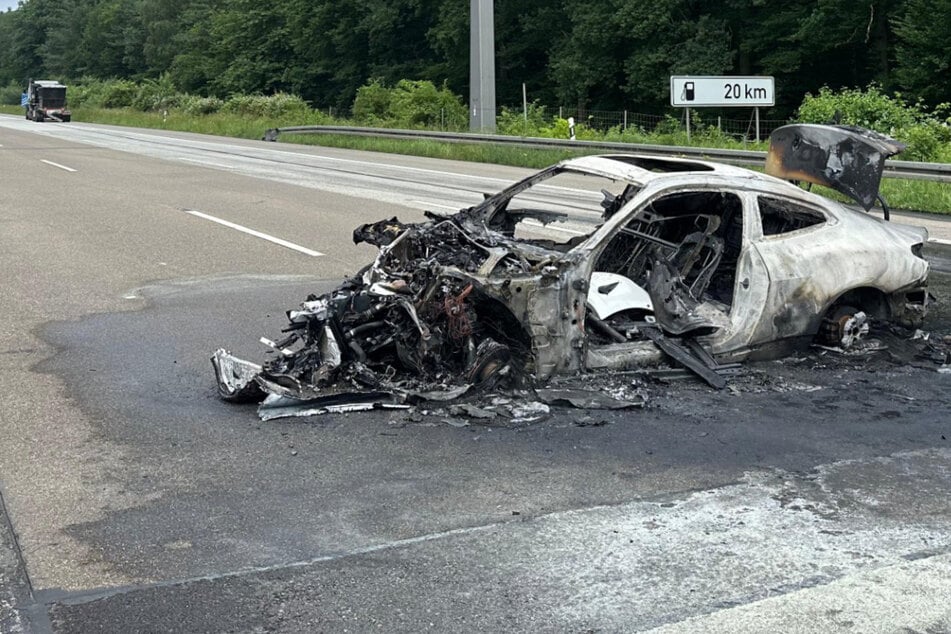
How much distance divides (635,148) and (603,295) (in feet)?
54.4

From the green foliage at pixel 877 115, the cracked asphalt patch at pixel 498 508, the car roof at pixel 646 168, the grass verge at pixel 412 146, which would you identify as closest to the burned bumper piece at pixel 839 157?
the car roof at pixel 646 168

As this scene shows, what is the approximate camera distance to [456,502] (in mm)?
5195

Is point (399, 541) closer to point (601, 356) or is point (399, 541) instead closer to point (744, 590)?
point (744, 590)

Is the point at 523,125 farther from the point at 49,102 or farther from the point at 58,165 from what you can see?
the point at 49,102

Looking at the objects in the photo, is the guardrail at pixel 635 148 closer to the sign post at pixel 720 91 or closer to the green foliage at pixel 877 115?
the sign post at pixel 720 91

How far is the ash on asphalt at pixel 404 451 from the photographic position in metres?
4.84

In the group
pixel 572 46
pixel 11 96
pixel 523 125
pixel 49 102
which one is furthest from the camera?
pixel 11 96

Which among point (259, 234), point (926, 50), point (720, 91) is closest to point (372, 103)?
point (926, 50)

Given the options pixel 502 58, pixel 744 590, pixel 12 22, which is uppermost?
pixel 12 22

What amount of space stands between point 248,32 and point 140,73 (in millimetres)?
33399

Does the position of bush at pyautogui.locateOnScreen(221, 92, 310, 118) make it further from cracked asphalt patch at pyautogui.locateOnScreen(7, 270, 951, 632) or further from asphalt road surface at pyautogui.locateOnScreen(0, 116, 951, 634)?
cracked asphalt patch at pyautogui.locateOnScreen(7, 270, 951, 632)

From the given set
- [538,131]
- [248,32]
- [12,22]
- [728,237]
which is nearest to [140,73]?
[248,32]

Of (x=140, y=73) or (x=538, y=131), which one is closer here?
(x=538, y=131)

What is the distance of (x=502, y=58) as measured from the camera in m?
56.5
